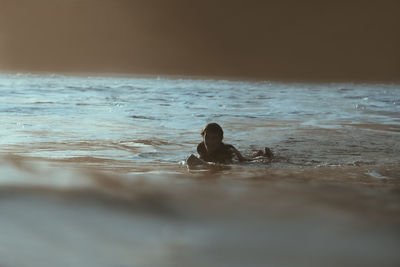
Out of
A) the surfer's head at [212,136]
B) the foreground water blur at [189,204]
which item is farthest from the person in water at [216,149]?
the foreground water blur at [189,204]

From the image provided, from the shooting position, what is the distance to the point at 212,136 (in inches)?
256

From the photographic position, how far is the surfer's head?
6473 mm

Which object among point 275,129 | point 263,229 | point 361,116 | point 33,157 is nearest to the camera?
point 263,229

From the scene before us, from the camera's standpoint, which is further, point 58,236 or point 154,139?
point 154,139

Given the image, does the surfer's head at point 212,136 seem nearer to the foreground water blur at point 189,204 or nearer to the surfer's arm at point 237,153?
the surfer's arm at point 237,153

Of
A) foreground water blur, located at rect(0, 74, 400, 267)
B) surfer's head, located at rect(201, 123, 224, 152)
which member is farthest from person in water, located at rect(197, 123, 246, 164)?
foreground water blur, located at rect(0, 74, 400, 267)

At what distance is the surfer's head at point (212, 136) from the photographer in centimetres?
647

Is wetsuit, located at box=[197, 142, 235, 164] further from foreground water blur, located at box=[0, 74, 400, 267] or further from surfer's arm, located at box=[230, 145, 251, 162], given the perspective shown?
foreground water blur, located at box=[0, 74, 400, 267]

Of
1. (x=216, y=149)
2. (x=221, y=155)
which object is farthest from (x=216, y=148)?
(x=221, y=155)

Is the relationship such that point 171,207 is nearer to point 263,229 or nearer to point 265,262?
point 263,229

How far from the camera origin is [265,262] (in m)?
2.53

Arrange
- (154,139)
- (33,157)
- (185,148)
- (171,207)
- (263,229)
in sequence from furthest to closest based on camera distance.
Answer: (154,139)
(185,148)
(33,157)
(171,207)
(263,229)

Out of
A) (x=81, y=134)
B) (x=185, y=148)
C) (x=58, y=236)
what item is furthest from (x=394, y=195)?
(x=81, y=134)

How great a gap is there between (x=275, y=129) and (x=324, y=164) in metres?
4.41
